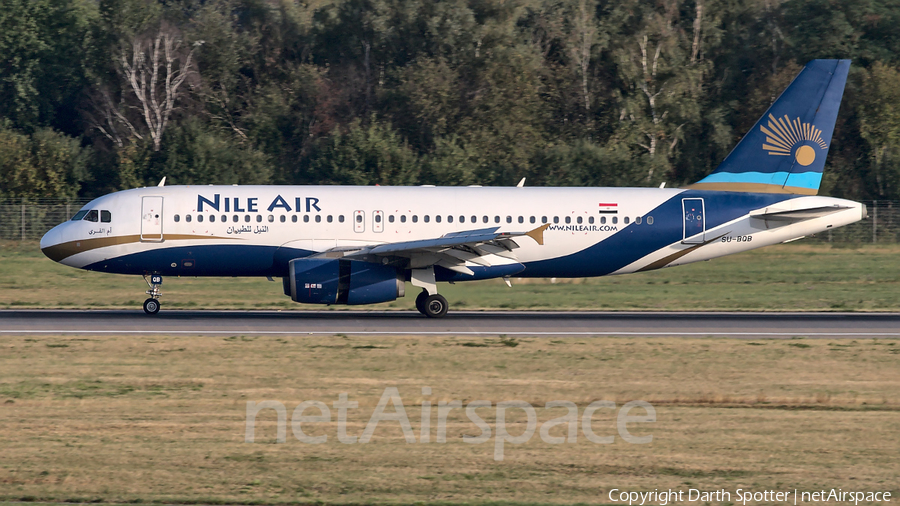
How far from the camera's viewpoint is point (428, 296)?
2920cm

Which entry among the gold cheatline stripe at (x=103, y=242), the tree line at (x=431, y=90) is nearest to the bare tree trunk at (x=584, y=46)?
the tree line at (x=431, y=90)

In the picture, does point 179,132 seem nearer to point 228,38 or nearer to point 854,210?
point 228,38

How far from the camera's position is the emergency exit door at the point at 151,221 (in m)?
29.0

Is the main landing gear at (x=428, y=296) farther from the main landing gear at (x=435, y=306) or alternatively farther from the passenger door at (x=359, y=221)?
the passenger door at (x=359, y=221)

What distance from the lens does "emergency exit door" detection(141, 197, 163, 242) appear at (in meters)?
29.0

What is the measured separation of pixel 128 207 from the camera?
29.3 metres

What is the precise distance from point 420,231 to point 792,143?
12478 mm

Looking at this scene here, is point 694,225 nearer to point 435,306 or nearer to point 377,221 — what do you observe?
point 435,306

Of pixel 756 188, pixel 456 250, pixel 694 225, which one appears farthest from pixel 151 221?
pixel 756 188

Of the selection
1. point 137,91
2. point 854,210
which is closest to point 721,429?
point 854,210

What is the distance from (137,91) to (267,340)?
156 feet

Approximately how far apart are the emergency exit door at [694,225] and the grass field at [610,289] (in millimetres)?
3211

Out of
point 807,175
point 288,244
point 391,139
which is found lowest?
point 288,244

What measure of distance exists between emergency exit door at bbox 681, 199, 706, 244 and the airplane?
35 mm
